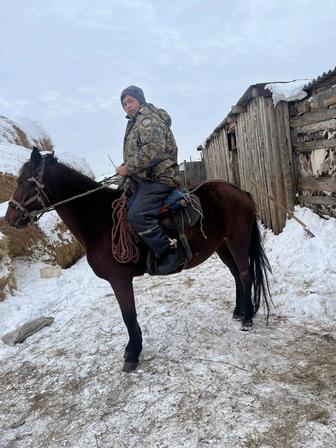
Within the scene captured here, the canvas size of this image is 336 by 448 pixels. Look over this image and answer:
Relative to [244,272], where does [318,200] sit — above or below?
above

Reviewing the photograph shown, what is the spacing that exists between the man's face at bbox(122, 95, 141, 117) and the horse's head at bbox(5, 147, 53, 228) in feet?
3.34

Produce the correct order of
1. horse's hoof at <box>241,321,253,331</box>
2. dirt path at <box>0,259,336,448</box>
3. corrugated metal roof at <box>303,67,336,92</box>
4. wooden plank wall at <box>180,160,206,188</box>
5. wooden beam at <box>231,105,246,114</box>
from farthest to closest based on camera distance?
1. wooden plank wall at <box>180,160,206,188</box>
2. wooden beam at <box>231,105,246,114</box>
3. corrugated metal roof at <box>303,67,336,92</box>
4. horse's hoof at <box>241,321,253,331</box>
5. dirt path at <box>0,259,336,448</box>

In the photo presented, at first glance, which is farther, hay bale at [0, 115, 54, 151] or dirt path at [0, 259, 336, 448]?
hay bale at [0, 115, 54, 151]

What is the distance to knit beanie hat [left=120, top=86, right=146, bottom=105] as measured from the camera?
3.48 meters

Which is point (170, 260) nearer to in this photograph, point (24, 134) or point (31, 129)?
point (24, 134)

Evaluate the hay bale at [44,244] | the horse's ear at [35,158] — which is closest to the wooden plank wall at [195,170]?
the hay bale at [44,244]

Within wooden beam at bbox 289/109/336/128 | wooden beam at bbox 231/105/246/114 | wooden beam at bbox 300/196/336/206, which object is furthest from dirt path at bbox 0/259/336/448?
wooden beam at bbox 231/105/246/114

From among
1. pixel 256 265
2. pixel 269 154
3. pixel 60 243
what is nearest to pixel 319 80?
pixel 269 154

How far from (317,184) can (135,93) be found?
3.80m

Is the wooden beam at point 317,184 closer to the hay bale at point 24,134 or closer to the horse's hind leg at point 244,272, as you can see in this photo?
the horse's hind leg at point 244,272

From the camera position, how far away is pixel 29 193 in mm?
3373

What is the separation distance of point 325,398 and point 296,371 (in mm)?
429

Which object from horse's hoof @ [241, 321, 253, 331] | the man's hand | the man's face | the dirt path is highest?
the man's face

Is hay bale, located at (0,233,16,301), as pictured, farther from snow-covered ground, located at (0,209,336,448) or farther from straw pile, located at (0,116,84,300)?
snow-covered ground, located at (0,209,336,448)
